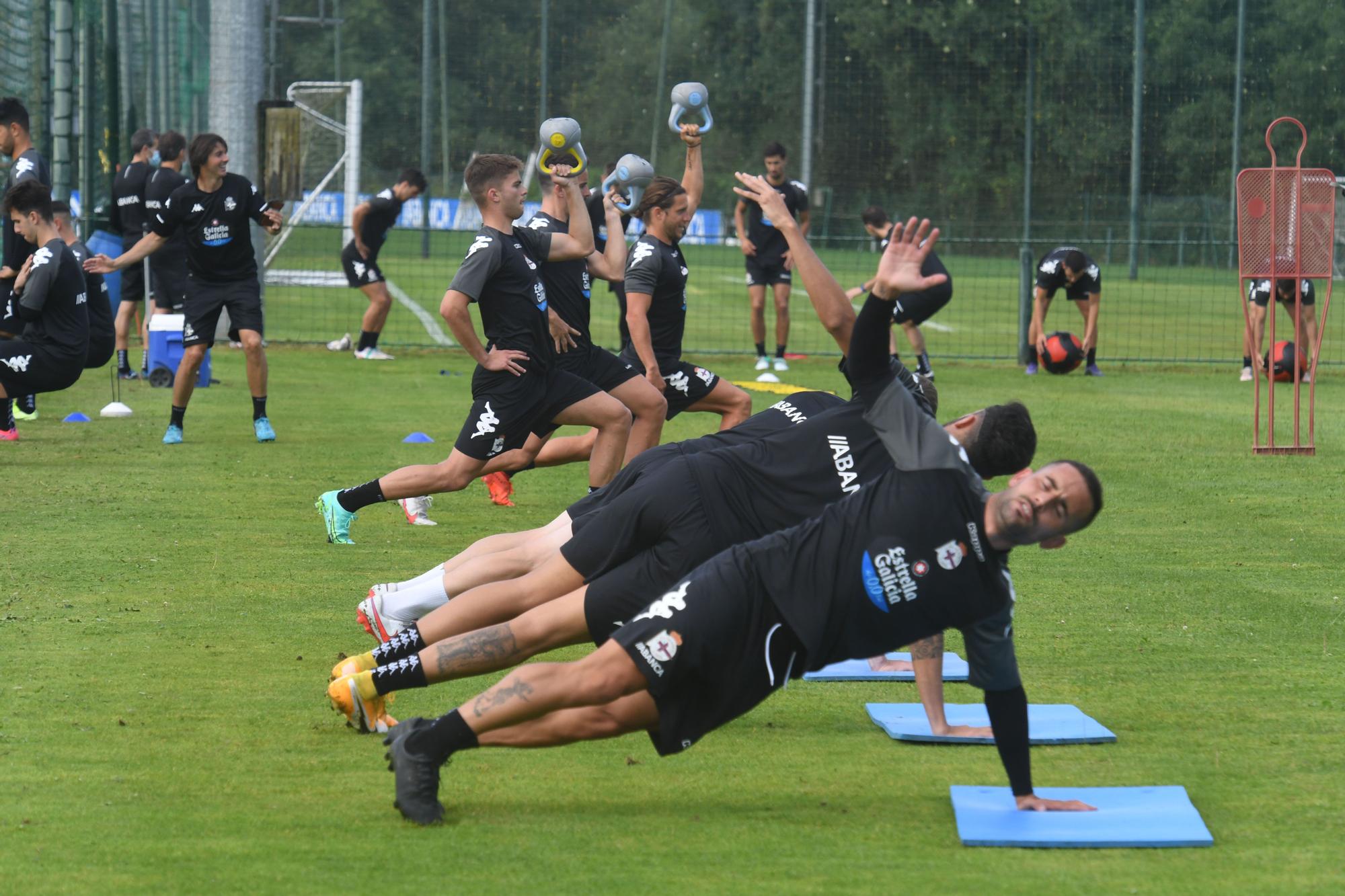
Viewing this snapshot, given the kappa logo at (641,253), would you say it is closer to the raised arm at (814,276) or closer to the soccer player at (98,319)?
the soccer player at (98,319)

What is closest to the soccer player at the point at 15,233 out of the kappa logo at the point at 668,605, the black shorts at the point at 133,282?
the black shorts at the point at 133,282

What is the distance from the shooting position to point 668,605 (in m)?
4.52

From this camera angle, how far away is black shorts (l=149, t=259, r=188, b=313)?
16.0m

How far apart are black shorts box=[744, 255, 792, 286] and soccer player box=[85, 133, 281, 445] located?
23.0 feet

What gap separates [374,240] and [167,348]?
3.00m

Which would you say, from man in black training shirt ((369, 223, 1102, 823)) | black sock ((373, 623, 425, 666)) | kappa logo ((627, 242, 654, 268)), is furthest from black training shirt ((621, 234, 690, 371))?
man in black training shirt ((369, 223, 1102, 823))

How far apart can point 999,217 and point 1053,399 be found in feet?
77.0

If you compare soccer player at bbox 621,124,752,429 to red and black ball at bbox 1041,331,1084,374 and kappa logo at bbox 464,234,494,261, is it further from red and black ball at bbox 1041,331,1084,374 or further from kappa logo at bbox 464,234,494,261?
red and black ball at bbox 1041,331,1084,374

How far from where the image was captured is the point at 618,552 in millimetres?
5266

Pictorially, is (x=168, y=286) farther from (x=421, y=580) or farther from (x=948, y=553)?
(x=948, y=553)

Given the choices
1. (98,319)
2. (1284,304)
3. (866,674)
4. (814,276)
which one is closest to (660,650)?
(814,276)

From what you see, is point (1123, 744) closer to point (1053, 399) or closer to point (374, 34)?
point (1053, 399)

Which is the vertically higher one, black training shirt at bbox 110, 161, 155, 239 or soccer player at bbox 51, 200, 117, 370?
black training shirt at bbox 110, 161, 155, 239

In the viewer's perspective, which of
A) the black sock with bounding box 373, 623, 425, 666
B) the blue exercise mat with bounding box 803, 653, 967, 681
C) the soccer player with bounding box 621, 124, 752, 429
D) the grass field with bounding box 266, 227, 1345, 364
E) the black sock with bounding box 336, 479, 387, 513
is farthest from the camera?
the grass field with bounding box 266, 227, 1345, 364
